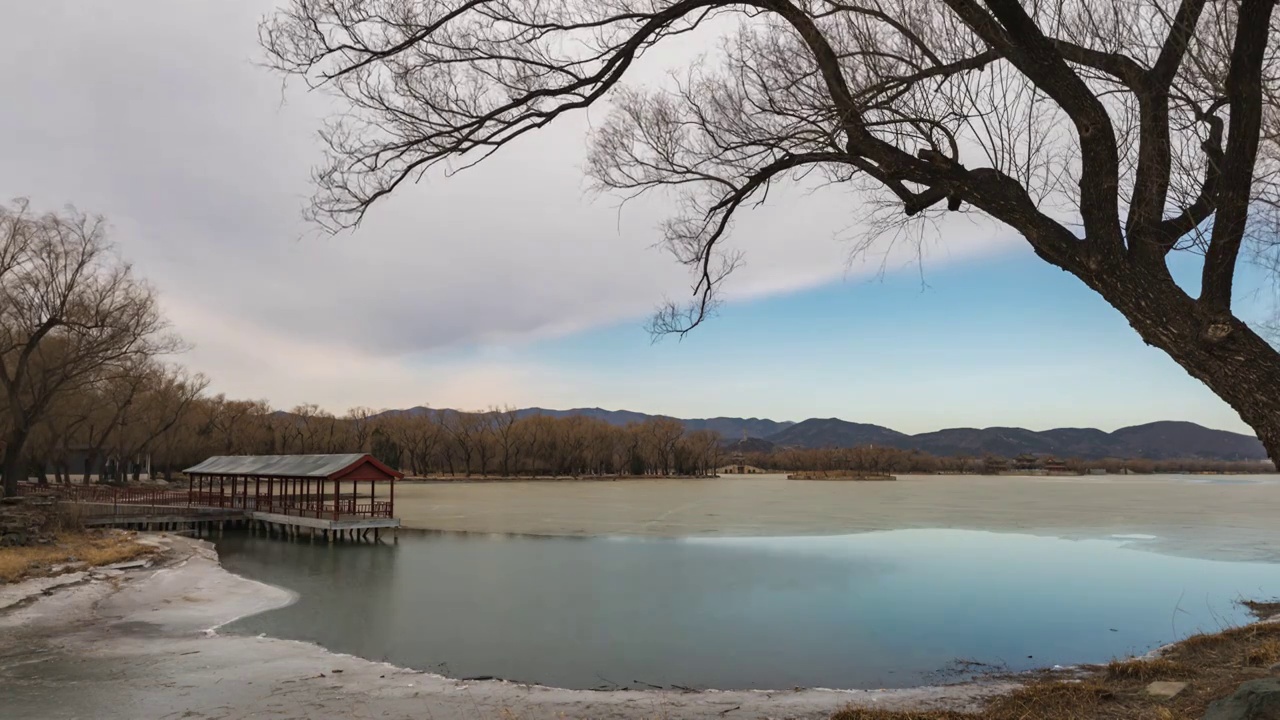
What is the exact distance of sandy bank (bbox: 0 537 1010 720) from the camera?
8180mm

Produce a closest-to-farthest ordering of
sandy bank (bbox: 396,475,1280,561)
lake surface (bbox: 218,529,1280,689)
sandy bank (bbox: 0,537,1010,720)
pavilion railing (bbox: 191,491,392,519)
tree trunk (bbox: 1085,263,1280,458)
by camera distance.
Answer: tree trunk (bbox: 1085,263,1280,458) → sandy bank (bbox: 0,537,1010,720) → lake surface (bbox: 218,529,1280,689) → sandy bank (bbox: 396,475,1280,561) → pavilion railing (bbox: 191,491,392,519)

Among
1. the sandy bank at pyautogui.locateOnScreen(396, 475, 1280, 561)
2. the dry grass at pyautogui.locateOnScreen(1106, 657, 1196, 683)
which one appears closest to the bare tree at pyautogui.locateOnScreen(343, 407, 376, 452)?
the sandy bank at pyautogui.locateOnScreen(396, 475, 1280, 561)

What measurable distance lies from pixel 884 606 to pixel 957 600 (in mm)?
1900

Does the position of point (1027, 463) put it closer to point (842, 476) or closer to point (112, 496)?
point (842, 476)

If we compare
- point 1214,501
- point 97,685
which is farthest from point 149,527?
point 1214,501

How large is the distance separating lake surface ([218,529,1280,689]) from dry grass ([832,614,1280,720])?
3.82 meters

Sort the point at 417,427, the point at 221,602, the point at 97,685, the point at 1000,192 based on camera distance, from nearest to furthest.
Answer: the point at 1000,192, the point at 97,685, the point at 221,602, the point at 417,427

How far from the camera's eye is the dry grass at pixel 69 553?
55.8 feet

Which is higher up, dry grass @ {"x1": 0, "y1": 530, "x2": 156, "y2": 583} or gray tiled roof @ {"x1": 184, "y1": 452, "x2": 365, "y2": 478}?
gray tiled roof @ {"x1": 184, "y1": 452, "x2": 365, "y2": 478}

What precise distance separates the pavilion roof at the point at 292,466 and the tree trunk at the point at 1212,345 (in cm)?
2928

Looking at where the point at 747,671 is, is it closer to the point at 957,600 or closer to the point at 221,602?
the point at 957,600

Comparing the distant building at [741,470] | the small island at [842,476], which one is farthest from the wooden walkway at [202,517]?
the distant building at [741,470]

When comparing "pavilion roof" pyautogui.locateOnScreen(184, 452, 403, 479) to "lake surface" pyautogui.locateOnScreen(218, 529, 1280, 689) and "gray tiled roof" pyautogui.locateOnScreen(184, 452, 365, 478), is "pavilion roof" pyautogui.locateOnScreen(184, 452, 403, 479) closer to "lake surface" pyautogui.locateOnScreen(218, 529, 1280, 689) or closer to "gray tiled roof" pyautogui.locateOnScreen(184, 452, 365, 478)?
"gray tiled roof" pyautogui.locateOnScreen(184, 452, 365, 478)

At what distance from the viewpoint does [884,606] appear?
16062 millimetres
